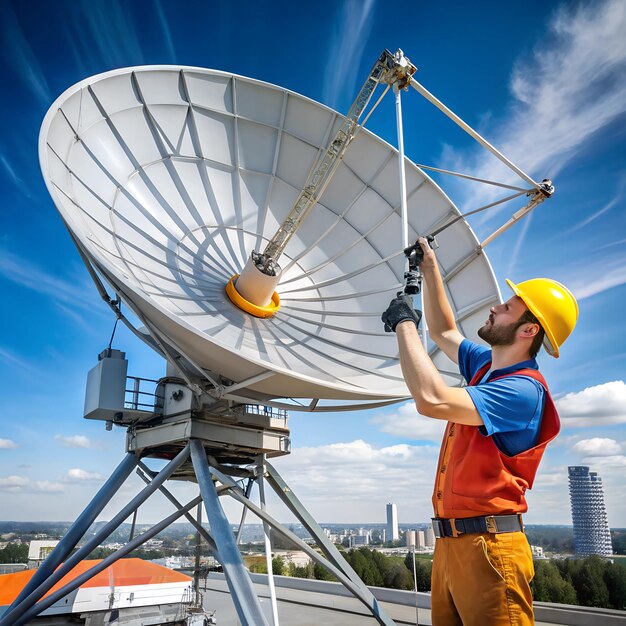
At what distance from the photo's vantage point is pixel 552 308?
13.6ft

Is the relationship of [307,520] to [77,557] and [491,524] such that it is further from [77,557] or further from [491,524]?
[491,524]

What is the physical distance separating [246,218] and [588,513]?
144ft

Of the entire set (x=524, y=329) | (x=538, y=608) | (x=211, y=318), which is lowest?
(x=538, y=608)

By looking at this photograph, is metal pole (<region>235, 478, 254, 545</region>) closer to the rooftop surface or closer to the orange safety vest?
the rooftop surface

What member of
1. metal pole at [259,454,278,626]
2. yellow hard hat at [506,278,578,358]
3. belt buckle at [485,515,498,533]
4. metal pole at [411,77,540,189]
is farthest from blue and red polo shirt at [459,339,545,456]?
metal pole at [259,454,278,626]

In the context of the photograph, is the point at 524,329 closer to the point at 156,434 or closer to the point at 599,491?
the point at 156,434

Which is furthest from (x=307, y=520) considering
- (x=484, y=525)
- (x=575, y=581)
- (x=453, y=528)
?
(x=575, y=581)

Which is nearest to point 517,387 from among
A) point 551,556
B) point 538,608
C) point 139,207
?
point 139,207

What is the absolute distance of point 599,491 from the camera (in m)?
50.1

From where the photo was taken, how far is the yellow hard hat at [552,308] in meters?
4.14

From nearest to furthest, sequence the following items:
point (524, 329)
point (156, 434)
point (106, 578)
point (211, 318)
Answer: point (524, 329), point (211, 318), point (156, 434), point (106, 578)

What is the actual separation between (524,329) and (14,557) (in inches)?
2344

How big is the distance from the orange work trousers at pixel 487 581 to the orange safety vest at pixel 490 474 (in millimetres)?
182

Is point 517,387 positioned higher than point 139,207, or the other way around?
point 139,207
